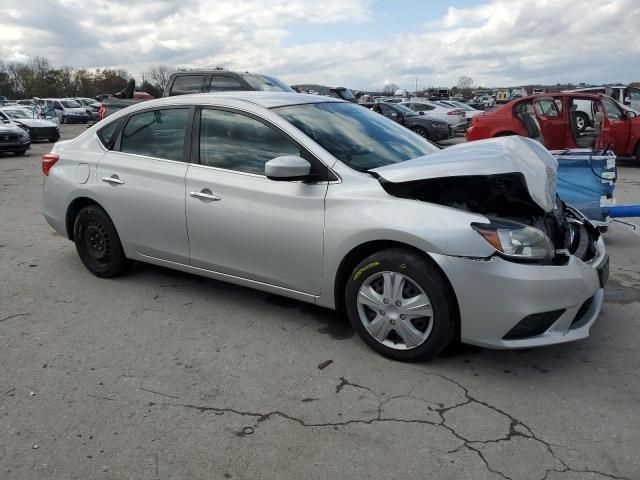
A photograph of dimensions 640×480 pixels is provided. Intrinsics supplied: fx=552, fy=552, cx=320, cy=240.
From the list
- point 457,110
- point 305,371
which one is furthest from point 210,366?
point 457,110

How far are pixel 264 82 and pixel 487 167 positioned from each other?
319 inches

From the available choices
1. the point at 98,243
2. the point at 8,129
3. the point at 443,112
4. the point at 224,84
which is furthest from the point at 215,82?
the point at 443,112

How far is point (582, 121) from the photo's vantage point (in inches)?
459

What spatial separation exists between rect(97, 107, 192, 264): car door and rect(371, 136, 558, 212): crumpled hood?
161 cm

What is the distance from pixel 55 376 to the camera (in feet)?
10.7

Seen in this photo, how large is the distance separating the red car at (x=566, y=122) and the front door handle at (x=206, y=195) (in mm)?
7742

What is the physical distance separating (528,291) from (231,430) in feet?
5.58

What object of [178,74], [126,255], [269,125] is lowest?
[126,255]

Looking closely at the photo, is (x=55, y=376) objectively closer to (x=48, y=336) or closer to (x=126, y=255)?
(x=48, y=336)

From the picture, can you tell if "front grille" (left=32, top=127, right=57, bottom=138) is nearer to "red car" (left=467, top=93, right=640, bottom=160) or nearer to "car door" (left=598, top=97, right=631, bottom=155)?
"red car" (left=467, top=93, right=640, bottom=160)

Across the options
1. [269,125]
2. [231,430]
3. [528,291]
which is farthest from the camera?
[269,125]

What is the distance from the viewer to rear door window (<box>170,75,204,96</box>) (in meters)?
10.3

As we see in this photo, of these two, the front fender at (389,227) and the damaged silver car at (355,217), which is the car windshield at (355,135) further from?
the front fender at (389,227)

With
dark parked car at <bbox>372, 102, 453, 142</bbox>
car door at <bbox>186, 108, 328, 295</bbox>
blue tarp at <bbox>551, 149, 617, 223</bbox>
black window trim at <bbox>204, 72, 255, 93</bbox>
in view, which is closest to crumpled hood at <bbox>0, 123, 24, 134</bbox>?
black window trim at <bbox>204, 72, 255, 93</bbox>
